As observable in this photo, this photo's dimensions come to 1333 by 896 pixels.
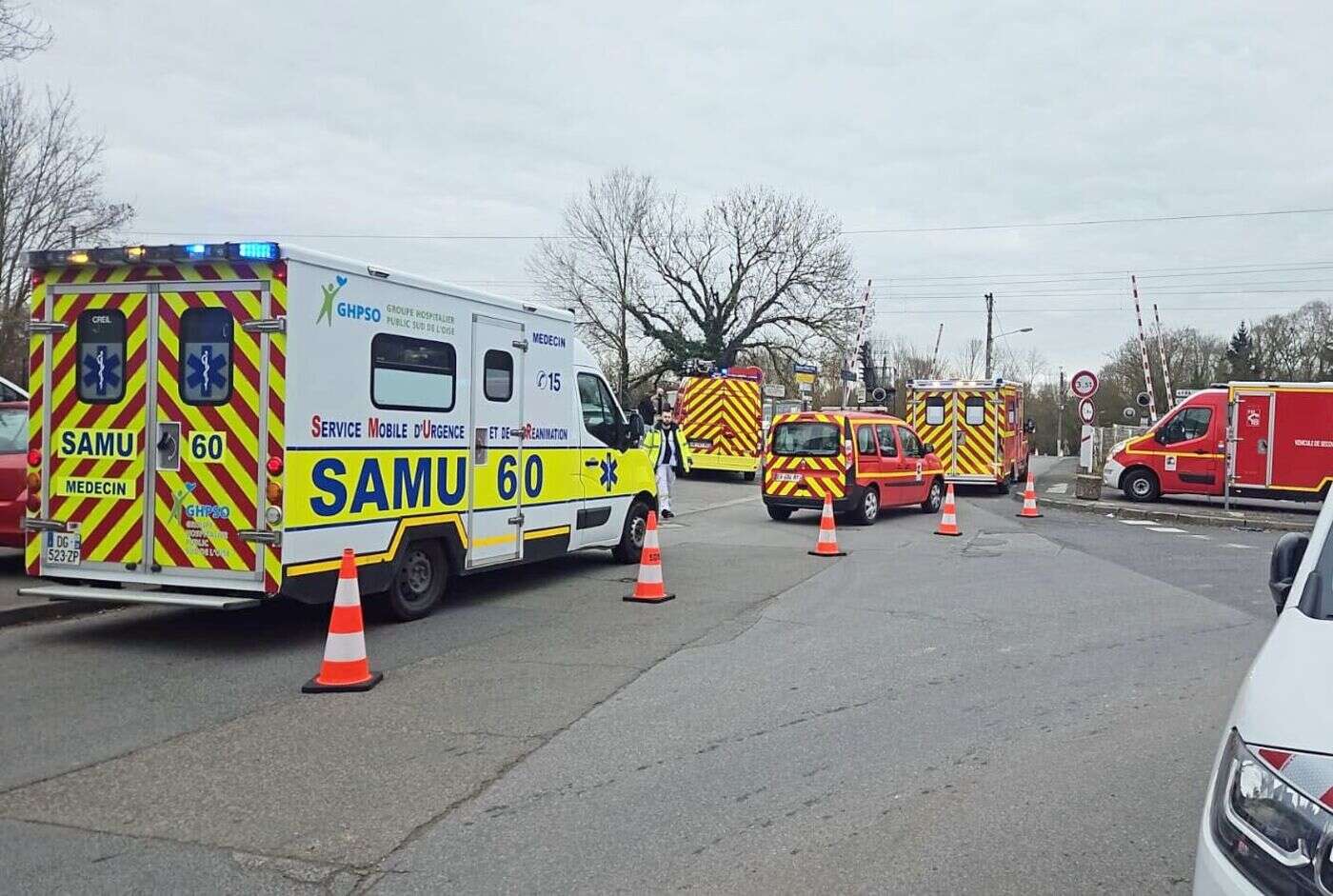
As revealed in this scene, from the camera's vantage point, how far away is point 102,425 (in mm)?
7988

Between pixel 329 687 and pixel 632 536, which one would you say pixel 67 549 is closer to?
pixel 329 687

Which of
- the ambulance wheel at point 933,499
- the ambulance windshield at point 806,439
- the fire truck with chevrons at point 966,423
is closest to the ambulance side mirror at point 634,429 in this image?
the ambulance windshield at point 806,439

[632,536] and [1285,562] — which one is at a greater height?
[1285,562]

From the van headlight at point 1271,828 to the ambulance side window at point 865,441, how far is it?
618 inches

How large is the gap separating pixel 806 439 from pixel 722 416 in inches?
403

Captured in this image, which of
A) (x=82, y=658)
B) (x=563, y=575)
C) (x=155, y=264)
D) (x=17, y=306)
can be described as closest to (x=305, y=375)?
(x=155, y=264)

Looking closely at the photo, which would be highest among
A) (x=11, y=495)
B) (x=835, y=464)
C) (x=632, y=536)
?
(x=835, y=464)

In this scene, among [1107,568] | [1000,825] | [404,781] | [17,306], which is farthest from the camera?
[17,306]

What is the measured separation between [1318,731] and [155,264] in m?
7.69

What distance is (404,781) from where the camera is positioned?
16.6ft

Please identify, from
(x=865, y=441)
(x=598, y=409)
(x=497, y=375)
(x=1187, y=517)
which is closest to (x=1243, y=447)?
(x=1187, y=517)

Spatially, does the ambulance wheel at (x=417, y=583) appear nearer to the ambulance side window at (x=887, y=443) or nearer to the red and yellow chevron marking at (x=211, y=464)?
the red and yellow chevron marking at (x=211, y=464)

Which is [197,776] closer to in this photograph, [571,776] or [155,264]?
[571,776]

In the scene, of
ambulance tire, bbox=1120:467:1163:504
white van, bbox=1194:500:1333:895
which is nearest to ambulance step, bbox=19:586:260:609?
white van, bbox=1194:500:1333:895
